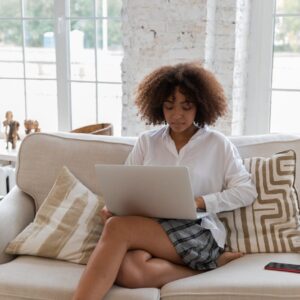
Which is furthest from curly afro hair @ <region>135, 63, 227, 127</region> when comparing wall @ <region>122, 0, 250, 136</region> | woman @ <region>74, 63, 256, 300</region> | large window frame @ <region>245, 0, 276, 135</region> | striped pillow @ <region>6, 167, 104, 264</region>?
large window frame @ <region>245, 0, 276, 135</region>

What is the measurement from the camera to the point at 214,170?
7.73ft

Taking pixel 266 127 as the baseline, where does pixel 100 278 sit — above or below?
below

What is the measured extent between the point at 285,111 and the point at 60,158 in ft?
5.14

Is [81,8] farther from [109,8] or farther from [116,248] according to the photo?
[116,248]

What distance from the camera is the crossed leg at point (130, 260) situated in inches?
78.4

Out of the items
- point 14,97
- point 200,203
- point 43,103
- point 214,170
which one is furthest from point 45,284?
point 14,97

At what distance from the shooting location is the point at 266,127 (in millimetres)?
3535

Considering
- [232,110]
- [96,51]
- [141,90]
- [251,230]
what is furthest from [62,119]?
[251,230]

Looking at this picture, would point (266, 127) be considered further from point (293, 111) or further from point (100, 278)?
point (100, 278)

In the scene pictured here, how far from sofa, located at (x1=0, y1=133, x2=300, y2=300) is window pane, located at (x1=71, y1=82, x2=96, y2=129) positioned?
46.7 inches

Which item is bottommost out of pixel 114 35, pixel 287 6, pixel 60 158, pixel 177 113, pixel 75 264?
pixel 75 264

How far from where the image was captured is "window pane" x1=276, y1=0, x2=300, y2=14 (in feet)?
11.0

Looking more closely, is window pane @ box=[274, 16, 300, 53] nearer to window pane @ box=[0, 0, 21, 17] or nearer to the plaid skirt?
the plaid skirt

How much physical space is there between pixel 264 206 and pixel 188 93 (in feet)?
1.92
